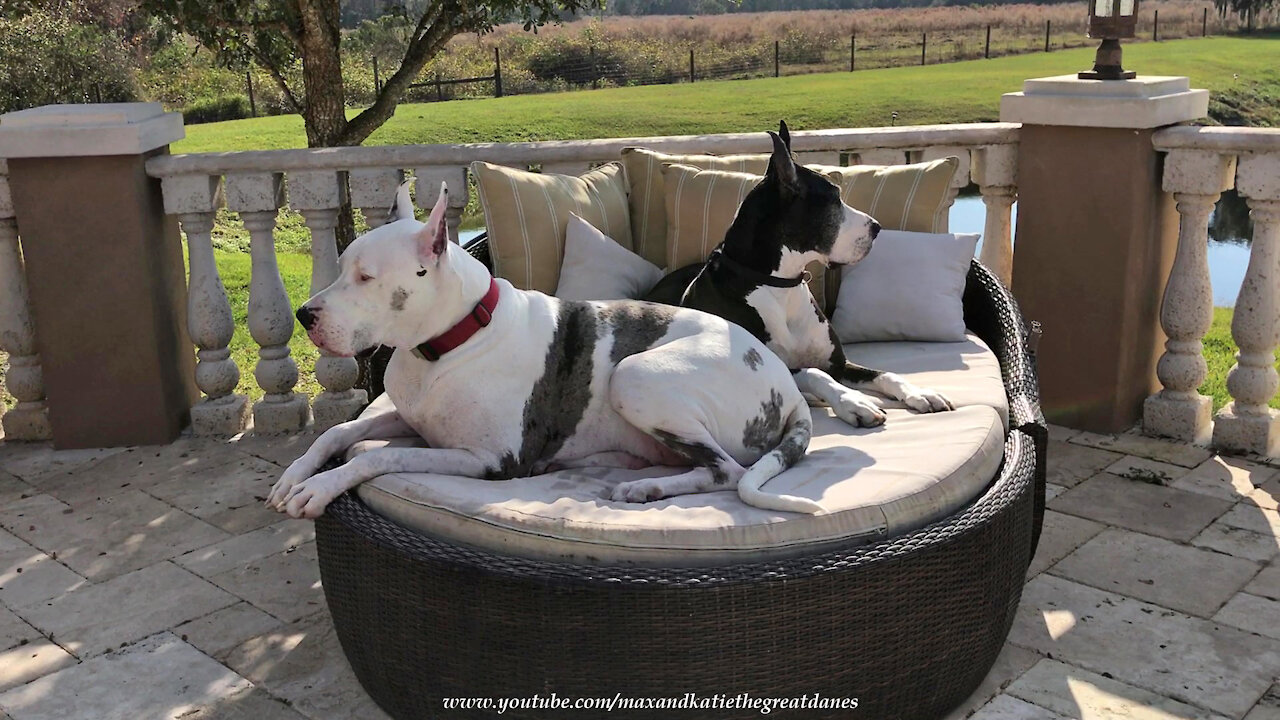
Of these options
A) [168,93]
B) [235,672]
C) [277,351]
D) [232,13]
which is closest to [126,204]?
[277,351]

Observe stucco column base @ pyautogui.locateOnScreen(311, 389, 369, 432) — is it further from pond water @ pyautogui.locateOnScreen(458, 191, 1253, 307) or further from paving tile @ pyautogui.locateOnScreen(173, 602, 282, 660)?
pond water @ pyautogui.locateOnScreen(458, 191, 1253, 307)

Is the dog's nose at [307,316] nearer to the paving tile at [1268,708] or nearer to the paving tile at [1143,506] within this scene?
the paving tile at [1268,708]

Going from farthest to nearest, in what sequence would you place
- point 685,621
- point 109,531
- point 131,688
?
point 109,531, point 131,688, point 685,621

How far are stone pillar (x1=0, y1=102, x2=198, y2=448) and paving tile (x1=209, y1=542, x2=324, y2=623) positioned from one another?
1.37m

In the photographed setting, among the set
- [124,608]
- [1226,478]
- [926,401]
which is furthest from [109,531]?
[1226,478]

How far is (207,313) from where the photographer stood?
15.7 ft

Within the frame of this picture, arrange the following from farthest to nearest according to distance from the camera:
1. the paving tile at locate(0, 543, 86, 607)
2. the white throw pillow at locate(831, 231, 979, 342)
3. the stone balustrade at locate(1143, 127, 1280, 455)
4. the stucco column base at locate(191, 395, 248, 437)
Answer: the stucco column base at locate(191, 395, 248, 437) < the stone balustrade at locate(1143, 127, 1280, 455) < the white throw pillow at locate(831, 231, 979, 342) < the paving tile at locate(0, 543, 86, 607)

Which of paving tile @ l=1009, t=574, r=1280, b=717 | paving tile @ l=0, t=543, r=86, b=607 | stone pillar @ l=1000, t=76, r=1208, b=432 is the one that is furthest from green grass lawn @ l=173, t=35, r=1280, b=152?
paving tile @ l=1009, t=574, r=1280, b=717

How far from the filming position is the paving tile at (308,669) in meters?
2.92

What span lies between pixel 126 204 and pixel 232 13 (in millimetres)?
1450

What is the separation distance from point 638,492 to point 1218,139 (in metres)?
2.92

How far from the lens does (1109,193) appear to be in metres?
4.54

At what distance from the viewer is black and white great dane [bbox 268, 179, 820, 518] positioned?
2.67 metres

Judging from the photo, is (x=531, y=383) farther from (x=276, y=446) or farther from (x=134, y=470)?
(x=134, y=470)
